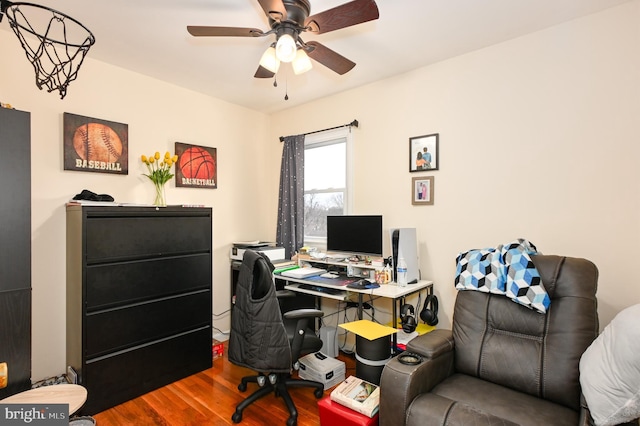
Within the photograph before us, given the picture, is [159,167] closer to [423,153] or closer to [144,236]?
[144,236]

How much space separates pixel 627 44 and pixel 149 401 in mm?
3946

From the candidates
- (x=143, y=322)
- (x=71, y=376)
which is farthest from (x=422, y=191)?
(x=71, y=376)

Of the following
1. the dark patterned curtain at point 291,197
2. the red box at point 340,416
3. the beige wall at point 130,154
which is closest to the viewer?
the red box at point 340,416

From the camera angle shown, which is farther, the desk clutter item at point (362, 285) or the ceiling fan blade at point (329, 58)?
the desk clutter item at point (362, 285)

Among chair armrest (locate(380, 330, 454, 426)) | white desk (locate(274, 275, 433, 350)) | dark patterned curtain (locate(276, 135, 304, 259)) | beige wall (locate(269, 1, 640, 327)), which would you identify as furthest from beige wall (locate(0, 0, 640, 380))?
chair armrest (locate(380, 330, 454, 426))

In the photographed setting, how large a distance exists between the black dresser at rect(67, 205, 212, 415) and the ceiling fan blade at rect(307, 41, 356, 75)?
1.63m

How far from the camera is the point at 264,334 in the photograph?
207 centimetres

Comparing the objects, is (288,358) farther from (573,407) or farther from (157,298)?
(573,407)

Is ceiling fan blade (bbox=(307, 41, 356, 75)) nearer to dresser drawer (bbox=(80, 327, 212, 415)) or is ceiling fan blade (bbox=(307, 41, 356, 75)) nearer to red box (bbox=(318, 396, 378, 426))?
red box (bbox=(318, 396, 378, 426))

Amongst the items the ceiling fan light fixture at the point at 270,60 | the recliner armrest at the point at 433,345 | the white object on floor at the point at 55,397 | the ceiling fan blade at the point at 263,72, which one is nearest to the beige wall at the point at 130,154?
the white object on floor at the point at 55,397

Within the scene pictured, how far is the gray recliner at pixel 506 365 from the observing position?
150cm

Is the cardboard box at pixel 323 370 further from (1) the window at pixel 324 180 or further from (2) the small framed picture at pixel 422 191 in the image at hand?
(2) the small framed picture at pixel 422 191

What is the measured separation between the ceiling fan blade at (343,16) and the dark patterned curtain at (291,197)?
193 cm

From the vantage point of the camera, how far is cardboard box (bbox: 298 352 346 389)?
2.57m
